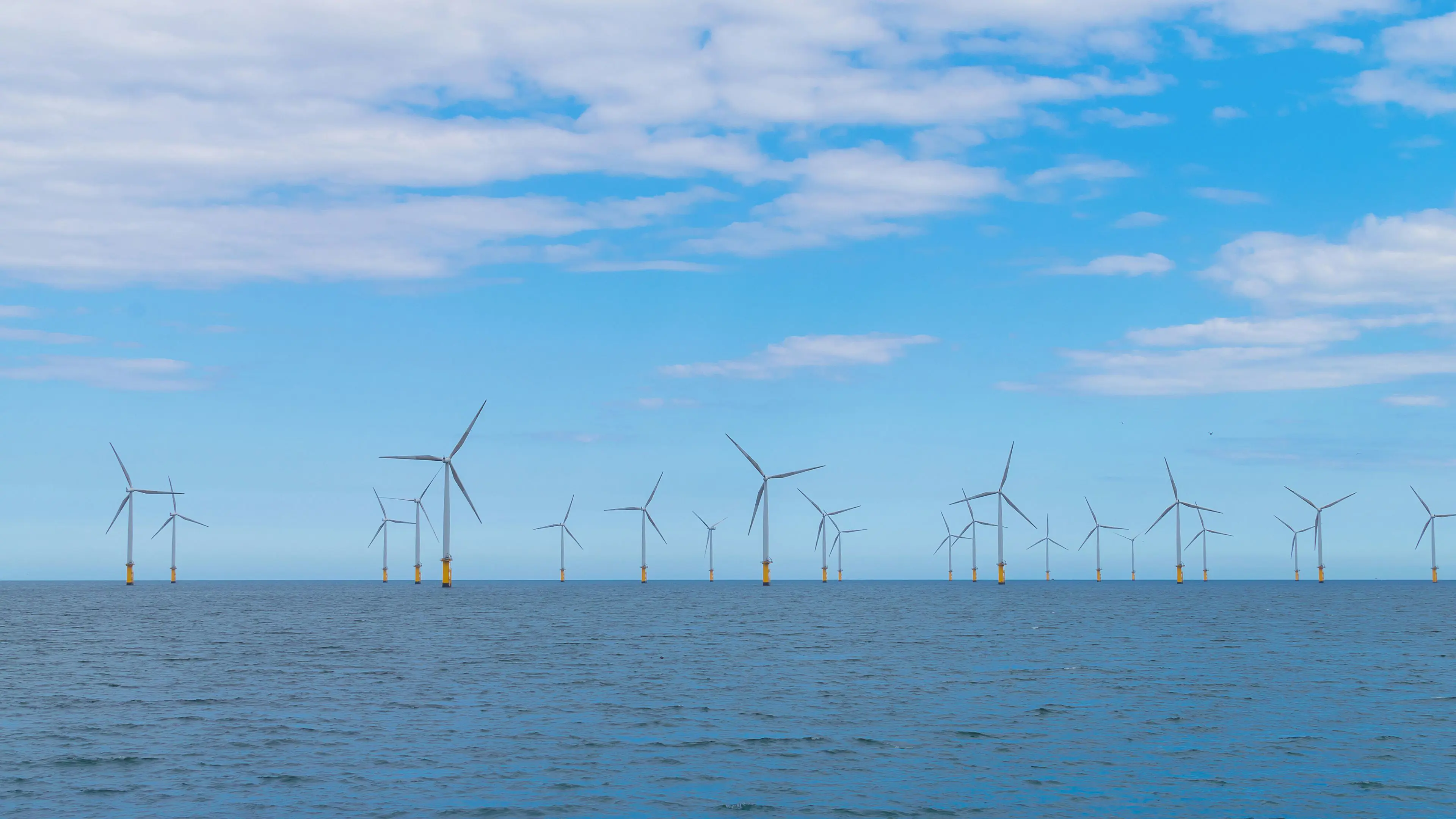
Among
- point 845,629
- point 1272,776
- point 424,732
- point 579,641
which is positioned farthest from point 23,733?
point 845,629

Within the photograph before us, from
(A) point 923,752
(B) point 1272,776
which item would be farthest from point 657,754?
(B) point 1272,776

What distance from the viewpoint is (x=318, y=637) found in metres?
108

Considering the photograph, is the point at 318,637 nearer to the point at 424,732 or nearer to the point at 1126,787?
the point at 424,732

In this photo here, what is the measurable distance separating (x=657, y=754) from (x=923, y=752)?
918 cm

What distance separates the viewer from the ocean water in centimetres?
3434

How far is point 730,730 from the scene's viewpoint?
4719cm

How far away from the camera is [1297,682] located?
64.9 metres

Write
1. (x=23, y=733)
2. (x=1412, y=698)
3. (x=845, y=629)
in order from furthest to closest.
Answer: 1. (x=845, y=629)
2. (x=1412, y=698)
3. (x=23, y=733)

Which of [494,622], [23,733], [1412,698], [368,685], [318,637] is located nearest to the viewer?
[23,733]

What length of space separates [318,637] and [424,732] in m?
67.2

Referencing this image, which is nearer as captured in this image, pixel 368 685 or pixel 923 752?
pixel 923 752

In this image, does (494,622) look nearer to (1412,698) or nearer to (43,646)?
(43,646)

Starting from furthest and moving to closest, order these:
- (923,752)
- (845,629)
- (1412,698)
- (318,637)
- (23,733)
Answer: (845,629) → (318,637) → (1412,698) → (23,733) → (923,752)

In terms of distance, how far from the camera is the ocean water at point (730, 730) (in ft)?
113
